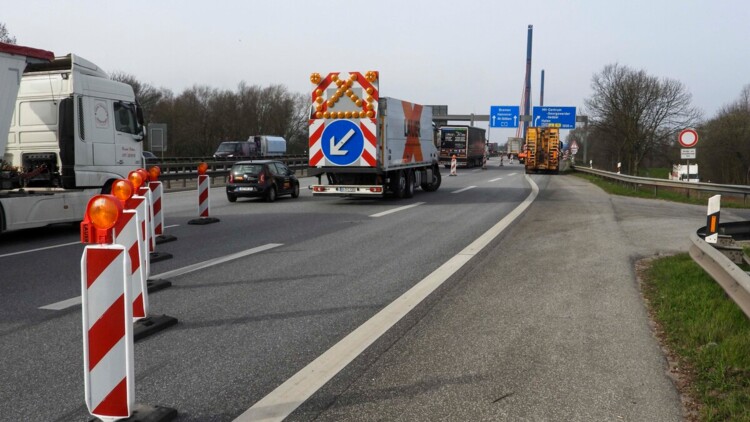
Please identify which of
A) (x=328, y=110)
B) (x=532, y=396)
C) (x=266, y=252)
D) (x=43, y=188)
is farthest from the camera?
(x=328, y=110)

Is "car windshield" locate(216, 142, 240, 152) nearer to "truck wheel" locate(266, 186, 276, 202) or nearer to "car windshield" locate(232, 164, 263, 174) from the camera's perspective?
"car windshield" locate(232, 164, 263, 174)

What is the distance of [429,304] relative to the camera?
6.18 meters

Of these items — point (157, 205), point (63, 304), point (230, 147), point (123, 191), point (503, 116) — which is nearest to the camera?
point (123, 191)

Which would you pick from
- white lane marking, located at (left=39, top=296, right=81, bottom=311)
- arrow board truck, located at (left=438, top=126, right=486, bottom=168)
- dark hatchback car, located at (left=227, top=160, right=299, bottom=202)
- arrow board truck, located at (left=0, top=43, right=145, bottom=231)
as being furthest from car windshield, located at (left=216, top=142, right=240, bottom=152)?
white lane marking, located at (left=39, top=296, right=81, bottom=311)

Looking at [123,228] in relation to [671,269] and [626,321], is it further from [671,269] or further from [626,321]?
[671,269]

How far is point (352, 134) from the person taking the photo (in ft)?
58.4

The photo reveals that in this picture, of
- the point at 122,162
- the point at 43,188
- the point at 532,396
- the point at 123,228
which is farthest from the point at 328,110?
the point at 532,396

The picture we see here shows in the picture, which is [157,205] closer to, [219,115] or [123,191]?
[123,191]

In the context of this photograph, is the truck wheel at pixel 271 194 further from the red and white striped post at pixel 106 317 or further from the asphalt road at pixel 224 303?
the red and white striped post at pixel 106 317

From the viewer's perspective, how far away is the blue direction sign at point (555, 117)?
53.7m

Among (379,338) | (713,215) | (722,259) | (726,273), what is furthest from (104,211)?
(713,215)

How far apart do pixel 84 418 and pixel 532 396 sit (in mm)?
2620

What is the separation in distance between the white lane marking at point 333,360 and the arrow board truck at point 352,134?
10.3 metres

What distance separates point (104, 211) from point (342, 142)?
15.0 meters
